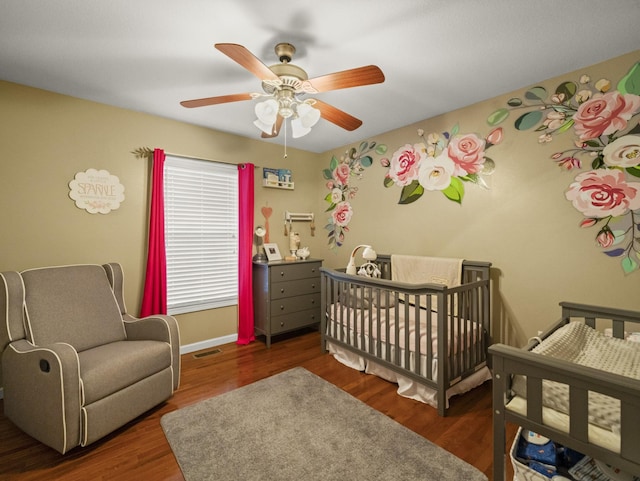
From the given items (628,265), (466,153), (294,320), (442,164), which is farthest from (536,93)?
(294,320)

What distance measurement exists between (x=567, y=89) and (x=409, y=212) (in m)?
1.51

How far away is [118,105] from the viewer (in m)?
2.53

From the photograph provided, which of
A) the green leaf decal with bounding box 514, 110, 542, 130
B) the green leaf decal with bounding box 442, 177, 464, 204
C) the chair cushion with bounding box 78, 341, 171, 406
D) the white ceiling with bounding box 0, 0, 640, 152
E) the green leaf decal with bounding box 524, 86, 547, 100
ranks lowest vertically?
the chair cushion with bounding box 78, 341, 171, 406

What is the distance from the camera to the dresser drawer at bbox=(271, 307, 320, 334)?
10.4 feet

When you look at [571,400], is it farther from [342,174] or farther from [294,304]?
→ [342,174]

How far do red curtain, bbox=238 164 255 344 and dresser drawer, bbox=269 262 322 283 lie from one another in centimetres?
33

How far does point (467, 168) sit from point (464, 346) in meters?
1.53

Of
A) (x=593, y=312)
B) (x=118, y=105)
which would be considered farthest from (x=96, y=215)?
(x=593, y=312)

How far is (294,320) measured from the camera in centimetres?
331

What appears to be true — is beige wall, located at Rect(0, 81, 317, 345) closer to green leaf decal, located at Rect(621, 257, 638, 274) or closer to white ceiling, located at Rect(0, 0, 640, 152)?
white ceiling, located at Rect(0, 0, 640, 152)

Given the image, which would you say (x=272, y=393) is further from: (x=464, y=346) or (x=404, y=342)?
(x=464, y=346)

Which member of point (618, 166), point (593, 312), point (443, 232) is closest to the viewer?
point (593, 312)

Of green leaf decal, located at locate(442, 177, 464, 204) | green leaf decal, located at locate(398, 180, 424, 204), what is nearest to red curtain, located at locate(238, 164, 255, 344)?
green leaf decal, located at locate(398, 180, 424, 204)

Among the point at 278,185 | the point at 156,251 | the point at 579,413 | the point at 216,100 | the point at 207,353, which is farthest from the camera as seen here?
the point at 278,185
